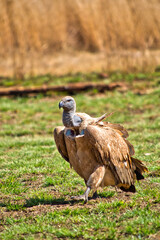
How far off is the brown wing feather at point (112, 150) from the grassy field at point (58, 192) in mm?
352

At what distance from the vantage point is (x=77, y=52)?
56.4 feet

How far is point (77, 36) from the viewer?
17.1 metres

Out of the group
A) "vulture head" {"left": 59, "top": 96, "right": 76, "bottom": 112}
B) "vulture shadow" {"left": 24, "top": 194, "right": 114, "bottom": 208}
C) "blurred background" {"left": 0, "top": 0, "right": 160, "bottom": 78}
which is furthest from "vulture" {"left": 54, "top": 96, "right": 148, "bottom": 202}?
Result: "blurred background" {"left": 0, "top": 0, "right": 160, "bottom": 78}

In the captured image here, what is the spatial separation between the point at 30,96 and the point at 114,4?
6551 millimetres

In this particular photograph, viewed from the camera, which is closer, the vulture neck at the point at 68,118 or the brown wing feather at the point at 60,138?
the vulture neck at the point at 68,118

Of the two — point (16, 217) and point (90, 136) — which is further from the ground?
point (90, 136)

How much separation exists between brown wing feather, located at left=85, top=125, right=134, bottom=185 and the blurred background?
385 inches

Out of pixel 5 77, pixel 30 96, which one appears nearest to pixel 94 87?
pixel 30 96

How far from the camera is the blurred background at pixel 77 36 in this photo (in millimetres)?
14773

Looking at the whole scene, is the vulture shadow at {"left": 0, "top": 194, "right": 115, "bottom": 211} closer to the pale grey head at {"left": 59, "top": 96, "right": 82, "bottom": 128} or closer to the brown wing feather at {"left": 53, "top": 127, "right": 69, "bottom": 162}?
the brown wing feather at {"left": 53, "top": 127, "right": 69, "bottom": 162}

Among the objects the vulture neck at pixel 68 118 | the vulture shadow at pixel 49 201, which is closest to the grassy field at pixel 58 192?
the vulture shadow at pixel 49 201

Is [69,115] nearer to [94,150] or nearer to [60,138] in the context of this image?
[60,138]

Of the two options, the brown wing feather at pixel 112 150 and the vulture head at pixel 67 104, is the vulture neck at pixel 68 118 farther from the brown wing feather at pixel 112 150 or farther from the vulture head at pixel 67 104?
the brown wing feather at pixel 112 150

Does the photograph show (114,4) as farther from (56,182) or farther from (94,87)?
(56,182)
